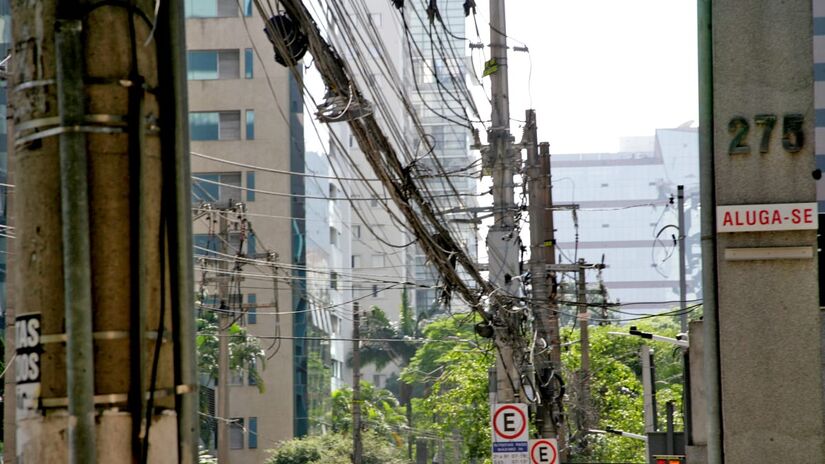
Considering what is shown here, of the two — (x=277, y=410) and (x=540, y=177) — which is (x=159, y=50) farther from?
(x=277, y=410)

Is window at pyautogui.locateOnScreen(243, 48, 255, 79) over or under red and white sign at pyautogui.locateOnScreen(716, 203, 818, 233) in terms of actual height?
over

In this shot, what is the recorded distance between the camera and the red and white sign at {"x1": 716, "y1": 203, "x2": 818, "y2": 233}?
320 inches

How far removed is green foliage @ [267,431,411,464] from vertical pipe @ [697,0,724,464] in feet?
158

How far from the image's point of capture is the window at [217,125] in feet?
215

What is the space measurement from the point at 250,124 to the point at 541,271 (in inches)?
1534

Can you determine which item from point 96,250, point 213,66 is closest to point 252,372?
point 213,66

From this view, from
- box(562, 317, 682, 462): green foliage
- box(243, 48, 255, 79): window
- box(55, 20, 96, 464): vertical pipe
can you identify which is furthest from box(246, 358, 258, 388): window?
box(55, 20, 96, 464): vertical pipe

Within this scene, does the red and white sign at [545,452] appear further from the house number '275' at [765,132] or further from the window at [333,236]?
the window at [333,236]

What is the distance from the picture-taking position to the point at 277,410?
2515 inches

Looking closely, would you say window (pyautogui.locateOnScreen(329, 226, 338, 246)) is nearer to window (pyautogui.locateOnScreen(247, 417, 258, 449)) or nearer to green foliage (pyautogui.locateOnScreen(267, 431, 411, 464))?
window (pyautogui.locateOnScreen(247, 417, 258, 449))

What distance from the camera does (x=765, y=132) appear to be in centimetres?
820

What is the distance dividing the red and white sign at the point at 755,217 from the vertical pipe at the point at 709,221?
0.07 m

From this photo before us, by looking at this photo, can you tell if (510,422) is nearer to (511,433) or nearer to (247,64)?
(511,433)

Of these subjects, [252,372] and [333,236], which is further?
[333,236]
